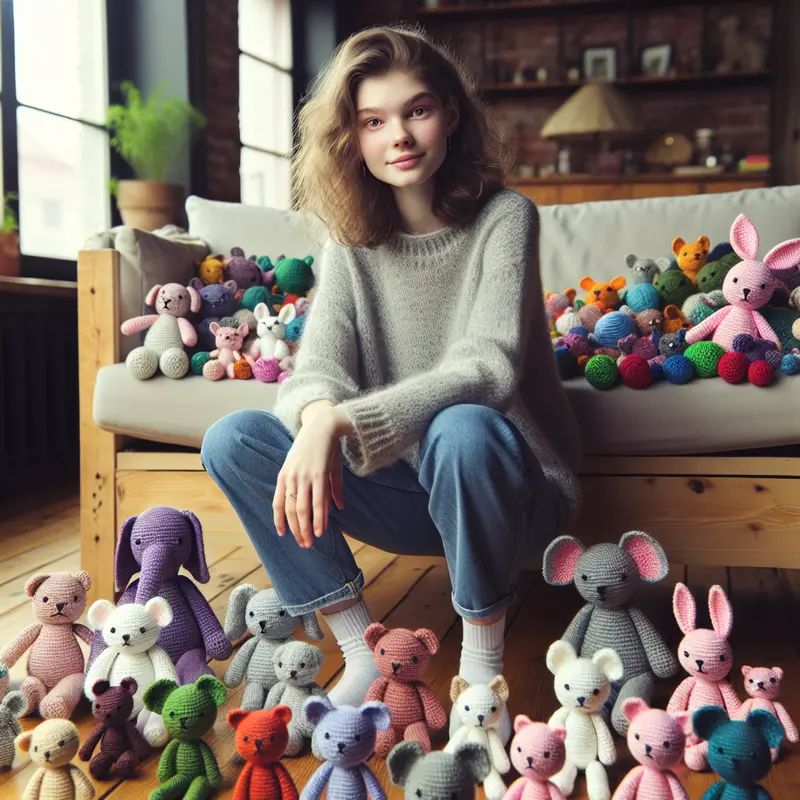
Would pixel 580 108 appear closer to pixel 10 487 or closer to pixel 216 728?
pixel 10 487

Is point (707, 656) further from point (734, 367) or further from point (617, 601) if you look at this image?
point (734, 367)

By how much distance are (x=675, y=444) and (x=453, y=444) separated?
0.53 meters

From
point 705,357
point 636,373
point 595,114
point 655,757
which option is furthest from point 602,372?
point 595,114

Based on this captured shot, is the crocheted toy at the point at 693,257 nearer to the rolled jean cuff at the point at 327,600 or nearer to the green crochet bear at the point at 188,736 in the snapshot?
the rolled jean cuff at the point at 327,600

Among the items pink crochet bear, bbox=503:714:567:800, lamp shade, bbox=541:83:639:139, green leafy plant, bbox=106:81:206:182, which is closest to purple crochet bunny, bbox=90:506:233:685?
pink crochet bear, bbox=503:714:567:800

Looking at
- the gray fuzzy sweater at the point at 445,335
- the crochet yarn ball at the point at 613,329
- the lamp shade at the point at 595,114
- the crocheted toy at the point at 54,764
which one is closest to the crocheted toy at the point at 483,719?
the gray fuzzy sweater at the point at 445,335

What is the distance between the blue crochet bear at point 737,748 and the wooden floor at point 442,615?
5.7 inches

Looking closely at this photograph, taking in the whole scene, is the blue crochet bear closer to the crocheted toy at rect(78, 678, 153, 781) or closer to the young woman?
the young woman

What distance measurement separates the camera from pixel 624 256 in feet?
6.39

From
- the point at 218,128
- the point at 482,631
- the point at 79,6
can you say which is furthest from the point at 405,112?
the point at 218,128

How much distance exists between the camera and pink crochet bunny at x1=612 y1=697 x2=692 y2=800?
2.86 ft

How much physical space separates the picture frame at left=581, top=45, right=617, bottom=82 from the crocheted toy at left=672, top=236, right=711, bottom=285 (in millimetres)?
2772

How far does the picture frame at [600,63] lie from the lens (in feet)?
14.1

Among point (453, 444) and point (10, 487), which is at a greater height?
point (453, 444)
